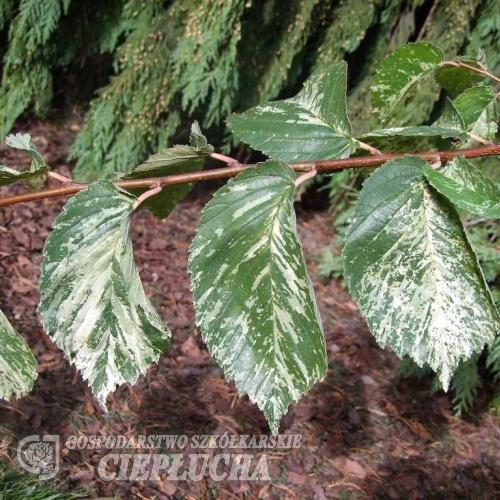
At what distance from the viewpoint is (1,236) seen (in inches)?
96.0

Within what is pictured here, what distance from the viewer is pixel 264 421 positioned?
189 centimetres

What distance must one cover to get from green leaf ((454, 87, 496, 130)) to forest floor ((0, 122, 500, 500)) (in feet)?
4.16

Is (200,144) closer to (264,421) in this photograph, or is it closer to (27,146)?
(27,146)

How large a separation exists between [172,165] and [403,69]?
31cm

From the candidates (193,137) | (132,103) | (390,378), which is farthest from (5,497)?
(132,103)

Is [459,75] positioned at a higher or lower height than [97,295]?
higher

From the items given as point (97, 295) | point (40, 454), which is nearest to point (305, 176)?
point (97, 295)

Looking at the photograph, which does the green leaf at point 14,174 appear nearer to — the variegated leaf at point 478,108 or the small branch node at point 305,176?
Result: the small branch node at point 305,176

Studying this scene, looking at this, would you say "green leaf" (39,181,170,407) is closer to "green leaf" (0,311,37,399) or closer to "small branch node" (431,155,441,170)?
"green leaf" (0,311,37,399)

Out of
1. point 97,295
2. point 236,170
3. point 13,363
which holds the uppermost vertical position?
point 236,170

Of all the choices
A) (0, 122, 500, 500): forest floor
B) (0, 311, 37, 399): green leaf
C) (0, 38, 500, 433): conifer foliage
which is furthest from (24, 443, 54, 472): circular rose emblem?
(0, 38, 500, 433): conifer foliage

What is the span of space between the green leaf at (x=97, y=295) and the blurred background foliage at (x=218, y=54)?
1.66 metres

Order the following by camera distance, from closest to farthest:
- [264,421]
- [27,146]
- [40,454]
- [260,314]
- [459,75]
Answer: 1. [260,314]
2. [27,146]
3. [459,75]
4. [40,454]
5. [264,421]

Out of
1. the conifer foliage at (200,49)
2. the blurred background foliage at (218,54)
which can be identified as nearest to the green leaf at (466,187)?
the blurred background foliage at (218,54)
